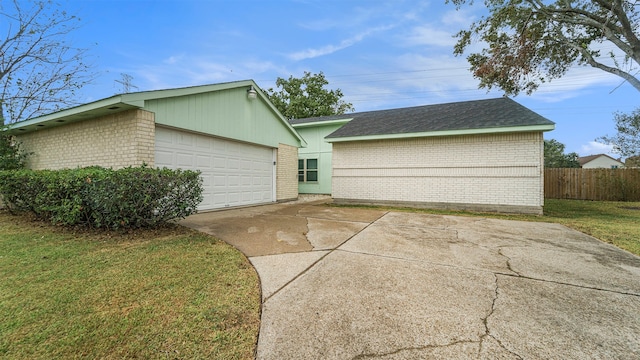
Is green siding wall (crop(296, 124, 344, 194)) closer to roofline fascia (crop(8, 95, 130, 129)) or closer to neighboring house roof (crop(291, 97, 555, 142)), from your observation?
neighboring house roof (crop(291, 97, 555, 142))

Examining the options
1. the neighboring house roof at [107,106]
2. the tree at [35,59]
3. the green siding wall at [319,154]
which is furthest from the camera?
the green siding wall at [319,154]

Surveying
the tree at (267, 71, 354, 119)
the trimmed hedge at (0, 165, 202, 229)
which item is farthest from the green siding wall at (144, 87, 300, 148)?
the tree at (267, 71, 354, 119)

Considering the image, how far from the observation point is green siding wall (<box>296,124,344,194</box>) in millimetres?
13938

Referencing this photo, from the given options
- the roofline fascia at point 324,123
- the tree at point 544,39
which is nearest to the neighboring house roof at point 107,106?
the roofline fascia at point 324,123

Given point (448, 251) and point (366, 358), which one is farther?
point (448, 251)

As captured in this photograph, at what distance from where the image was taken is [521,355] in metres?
1.63

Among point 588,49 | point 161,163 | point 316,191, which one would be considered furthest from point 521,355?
point 588,49

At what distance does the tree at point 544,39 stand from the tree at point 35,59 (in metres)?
15.0

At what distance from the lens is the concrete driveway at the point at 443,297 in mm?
1732

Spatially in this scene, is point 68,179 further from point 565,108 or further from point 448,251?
point 565,108

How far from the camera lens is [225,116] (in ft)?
26.2

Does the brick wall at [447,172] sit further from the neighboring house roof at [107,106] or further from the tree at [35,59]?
the tree at [35,59]

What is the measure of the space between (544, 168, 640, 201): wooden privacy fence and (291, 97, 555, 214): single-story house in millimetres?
7580

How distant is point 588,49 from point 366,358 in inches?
610
